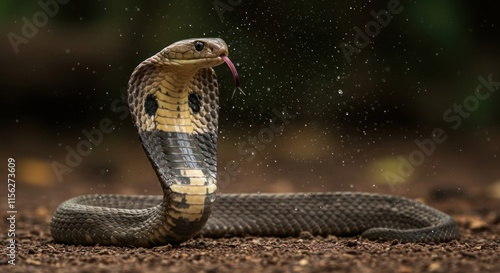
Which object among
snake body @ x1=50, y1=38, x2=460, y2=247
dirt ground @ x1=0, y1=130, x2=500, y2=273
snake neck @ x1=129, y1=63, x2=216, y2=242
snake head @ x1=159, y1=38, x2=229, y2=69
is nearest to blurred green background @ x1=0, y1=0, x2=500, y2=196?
dirt ground @ x1=0, y1=130, x2=500, y2=273

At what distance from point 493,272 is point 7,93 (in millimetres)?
13348

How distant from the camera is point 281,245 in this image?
6.27m

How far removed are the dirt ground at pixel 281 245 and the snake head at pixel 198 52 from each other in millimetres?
1327

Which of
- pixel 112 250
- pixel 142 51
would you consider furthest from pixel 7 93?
pixel 112 250

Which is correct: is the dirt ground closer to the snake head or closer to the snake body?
the snake body

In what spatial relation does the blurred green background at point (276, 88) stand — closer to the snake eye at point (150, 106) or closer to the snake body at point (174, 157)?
the snake body at point (174, 157)

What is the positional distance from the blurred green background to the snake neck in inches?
238

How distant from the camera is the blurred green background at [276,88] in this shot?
12.8 m

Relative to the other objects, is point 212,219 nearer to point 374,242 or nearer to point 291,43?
point 374,242

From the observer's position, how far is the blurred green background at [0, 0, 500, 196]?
12828mm

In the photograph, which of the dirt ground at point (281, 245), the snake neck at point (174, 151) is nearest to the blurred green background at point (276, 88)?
the dirt ground at point (281, 245)

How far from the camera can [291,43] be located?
37.6 feet

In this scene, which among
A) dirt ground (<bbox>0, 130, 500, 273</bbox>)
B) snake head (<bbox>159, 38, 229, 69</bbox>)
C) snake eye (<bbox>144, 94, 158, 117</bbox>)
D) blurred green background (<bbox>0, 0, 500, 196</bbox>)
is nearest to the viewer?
dirt ground (<bbox>0, 130, 500, 273</bbox>)

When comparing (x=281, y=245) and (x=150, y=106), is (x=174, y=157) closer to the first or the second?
(x=150, y=106)
